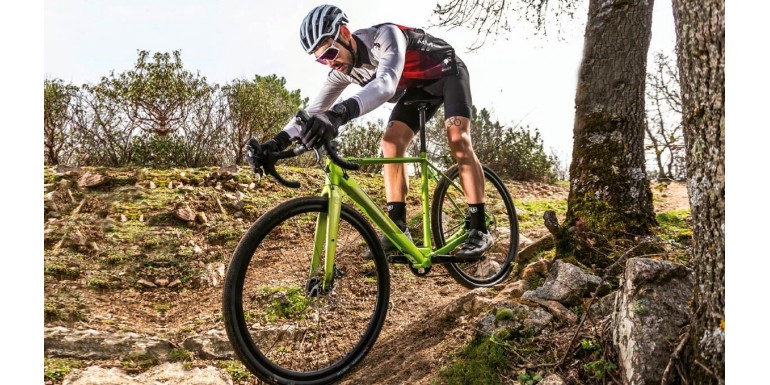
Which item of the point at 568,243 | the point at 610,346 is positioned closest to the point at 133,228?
the point at 568,243

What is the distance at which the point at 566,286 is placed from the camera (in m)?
3.56

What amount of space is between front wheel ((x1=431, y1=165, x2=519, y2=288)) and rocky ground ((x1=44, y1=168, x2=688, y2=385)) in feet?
0.93

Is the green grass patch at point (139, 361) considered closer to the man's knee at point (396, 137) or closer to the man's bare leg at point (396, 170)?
the man's bare leg at point (396, 170)

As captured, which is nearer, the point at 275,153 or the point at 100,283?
the point at 275,153

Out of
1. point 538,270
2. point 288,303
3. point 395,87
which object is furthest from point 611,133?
point 288,303

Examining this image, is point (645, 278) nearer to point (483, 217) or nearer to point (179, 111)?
point (483, 217)

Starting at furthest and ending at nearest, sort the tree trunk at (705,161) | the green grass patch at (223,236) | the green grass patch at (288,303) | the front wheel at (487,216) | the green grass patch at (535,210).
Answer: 1. the green grass patch at (535,210)
2. the green grass patch at (223,236)
3. the front wheel at (487,216)
4. the green grass patch at (288,303)
5. the tree trunk at (705,161)

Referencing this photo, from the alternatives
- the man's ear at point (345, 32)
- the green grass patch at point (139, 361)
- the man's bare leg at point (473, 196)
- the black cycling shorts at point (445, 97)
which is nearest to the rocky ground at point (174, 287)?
the green grass patch at point (139, 361)

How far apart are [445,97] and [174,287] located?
308 centimetres

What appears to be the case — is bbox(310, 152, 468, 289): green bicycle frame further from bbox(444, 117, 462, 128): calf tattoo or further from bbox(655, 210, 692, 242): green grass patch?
bbox(655, 210, 692, 242): green grass patch

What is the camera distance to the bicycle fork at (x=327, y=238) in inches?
128

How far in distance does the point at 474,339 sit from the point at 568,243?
1255mm

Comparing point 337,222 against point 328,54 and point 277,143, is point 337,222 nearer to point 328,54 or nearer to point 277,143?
point 277,143

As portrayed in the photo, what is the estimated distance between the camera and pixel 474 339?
329cm
